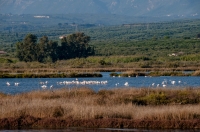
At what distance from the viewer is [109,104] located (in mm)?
25578

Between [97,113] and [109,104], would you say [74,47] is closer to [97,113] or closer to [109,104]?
[109,104]

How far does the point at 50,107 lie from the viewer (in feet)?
78.5

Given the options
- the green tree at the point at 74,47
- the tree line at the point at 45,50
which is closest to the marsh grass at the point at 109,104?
the tree line at the point at 45,50

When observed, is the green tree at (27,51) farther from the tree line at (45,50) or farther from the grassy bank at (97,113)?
the grassy bank at (97,113)

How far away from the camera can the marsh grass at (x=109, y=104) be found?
23.2m

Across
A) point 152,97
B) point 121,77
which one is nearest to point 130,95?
point 152,97

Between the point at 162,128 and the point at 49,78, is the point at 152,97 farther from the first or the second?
the point at 49,78

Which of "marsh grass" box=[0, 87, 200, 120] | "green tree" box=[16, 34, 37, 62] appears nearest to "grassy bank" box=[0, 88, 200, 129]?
"marsh grass" box=[0, 87, 200, 120]

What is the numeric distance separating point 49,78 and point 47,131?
3433 centimetres

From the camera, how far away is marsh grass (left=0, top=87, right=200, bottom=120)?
76.2 feet

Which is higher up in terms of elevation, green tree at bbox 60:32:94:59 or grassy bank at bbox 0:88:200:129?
green tree at bbox 60:32:94:59

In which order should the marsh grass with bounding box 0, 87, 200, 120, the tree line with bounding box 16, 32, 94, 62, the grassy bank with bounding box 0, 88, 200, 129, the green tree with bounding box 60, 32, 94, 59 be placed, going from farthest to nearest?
the green tree with bounding box 60, 32, 94, 59 < the tree line with bounding box 16, 32, 94, 62 < the marsh grass with bounding box 0, 87, 200, 120 < the grassy bank with bounding box 0, 88, 200, 129

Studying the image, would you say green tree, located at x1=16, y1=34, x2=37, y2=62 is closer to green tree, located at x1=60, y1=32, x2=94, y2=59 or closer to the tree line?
the tree line

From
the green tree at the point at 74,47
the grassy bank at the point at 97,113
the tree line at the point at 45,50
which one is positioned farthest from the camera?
the green tree at the point at 74,47
